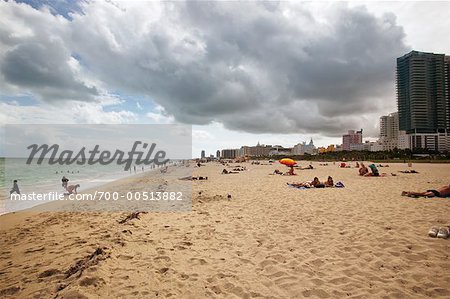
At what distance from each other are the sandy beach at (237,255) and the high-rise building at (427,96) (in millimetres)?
146602

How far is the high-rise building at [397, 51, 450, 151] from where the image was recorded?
119000mm

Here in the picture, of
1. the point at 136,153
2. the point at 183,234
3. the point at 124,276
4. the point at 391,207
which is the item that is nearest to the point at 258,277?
the point at 124,276

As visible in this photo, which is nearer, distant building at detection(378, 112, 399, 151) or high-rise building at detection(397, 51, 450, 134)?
high-rise building at detection(397, 51, 450, 134)

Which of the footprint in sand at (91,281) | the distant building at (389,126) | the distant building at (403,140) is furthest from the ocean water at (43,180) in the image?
the distant building at (389,126)

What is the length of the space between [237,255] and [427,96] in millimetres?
160917

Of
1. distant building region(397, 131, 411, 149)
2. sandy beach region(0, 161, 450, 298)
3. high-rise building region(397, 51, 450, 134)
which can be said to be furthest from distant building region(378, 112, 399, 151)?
sandy beach region(0, 161, 450, 298)

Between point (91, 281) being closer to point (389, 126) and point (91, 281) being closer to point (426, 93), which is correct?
point (426, 93)

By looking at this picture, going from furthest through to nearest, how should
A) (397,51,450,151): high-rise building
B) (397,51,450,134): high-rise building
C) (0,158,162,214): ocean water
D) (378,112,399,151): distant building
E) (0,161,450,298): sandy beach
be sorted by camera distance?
(378,112,399,151): distant building < (397,51,450,134): high-rise building < (397,51,450,151): high-rise building < (0,158,162,214): ocean water < (0,161,450,298): sandy beach

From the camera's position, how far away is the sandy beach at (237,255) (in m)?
3.58

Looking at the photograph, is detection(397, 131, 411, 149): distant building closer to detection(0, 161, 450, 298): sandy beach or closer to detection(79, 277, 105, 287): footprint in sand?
detection(0, 161, 450, 298): sandy beach

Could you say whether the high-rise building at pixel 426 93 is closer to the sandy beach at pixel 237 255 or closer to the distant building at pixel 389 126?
the distant building at pixel 389 126

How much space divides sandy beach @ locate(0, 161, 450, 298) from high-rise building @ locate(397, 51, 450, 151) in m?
147

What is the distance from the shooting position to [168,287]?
3.67 m

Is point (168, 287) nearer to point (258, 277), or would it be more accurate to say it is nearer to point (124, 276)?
point (124, 276)
